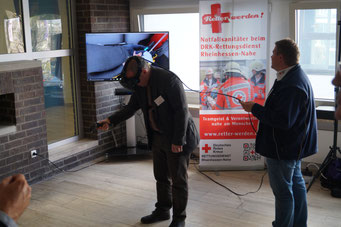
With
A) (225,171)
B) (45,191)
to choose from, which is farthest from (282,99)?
(45,191)

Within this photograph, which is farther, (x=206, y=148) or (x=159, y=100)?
(x=206, y=148)

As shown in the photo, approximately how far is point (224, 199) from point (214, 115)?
3.62 feet

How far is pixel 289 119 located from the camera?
108 inches

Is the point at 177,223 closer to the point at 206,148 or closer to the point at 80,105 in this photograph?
the point at 206,148

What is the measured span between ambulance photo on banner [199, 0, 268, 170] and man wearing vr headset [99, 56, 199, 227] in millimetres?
1376

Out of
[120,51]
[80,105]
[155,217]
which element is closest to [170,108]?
[155,217]

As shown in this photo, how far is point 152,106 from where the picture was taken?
3266 millimetres

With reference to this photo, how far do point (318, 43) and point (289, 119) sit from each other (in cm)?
219

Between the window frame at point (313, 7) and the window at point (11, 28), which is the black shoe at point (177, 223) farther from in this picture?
the window at point (11, 28)

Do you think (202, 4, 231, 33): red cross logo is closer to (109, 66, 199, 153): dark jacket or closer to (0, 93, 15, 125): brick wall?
(109, 66, 199, 153): dark jacket

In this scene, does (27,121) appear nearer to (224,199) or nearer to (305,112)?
(224,199)

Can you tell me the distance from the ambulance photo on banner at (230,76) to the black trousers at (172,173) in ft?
4.35

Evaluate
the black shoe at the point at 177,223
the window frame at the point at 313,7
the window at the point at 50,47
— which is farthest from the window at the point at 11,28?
the window frame at the point at 313,7

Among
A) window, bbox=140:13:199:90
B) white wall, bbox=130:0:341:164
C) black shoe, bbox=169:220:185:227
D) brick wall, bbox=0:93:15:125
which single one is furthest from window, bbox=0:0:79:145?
white wall, bbox=130:0:341:164
